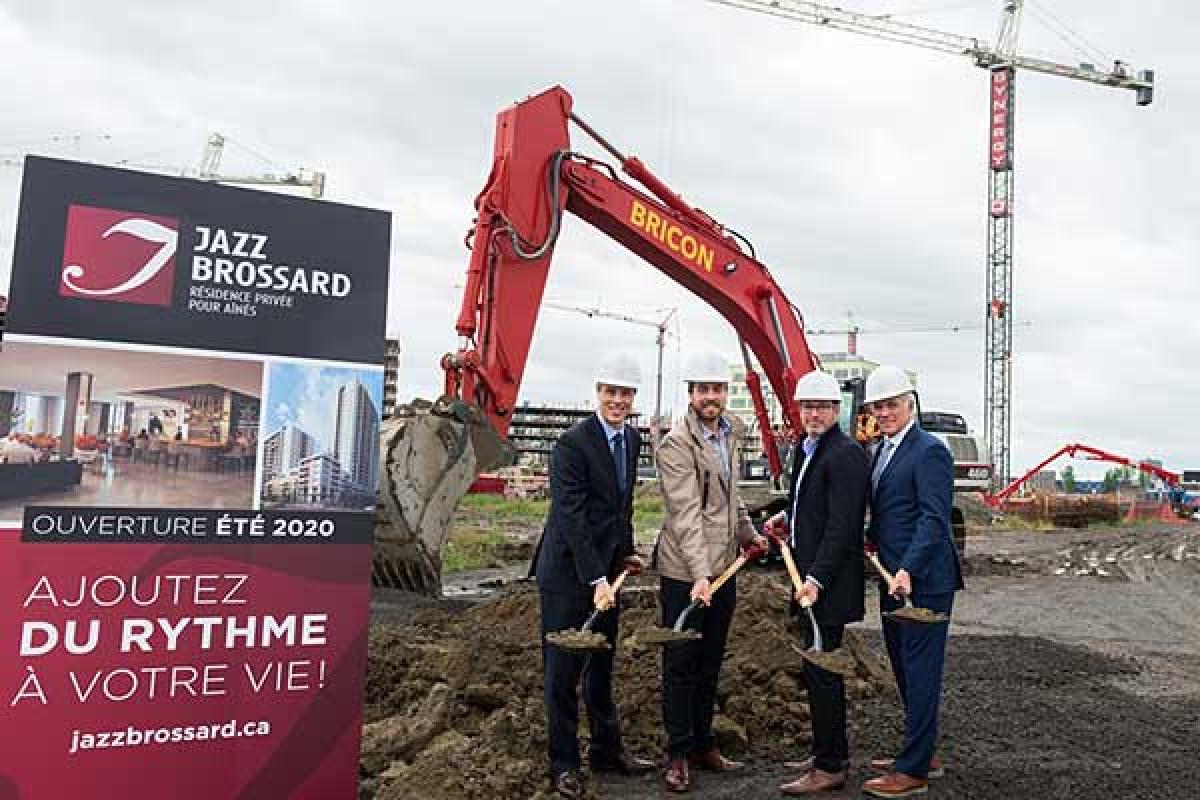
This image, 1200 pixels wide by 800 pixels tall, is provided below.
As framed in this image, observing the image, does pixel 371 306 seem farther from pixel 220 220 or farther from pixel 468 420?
pixel 468 420

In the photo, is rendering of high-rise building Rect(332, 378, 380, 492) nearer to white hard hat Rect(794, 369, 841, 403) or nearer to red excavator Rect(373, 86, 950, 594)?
white hard hat Rect(794, 369, 841, 403)

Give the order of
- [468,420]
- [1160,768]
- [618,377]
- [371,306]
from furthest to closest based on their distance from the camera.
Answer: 1. [468,420]
2. [1160,768]
3. [618,377]
4. [371,306]

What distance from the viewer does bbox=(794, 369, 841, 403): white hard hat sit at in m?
4.50

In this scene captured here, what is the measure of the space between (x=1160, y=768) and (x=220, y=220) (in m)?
5.04

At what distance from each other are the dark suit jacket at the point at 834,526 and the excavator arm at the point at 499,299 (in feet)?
12.9

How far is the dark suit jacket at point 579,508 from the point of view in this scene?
4.16 m

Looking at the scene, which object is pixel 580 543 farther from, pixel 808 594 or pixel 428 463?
pixel 428 463

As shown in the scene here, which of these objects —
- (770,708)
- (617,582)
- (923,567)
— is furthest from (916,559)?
(770,708)

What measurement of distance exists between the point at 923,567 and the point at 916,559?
49 millimetres

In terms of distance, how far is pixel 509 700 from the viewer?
521 centimetres

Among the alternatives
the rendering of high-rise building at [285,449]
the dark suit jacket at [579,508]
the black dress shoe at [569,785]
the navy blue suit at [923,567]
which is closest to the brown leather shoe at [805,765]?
the navy blue suit at [923,567]

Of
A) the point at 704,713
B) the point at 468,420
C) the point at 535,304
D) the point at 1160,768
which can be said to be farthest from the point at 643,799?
the point at 535,304

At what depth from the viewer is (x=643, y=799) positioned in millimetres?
4188

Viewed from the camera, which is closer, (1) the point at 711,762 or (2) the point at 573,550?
(2) the point at 573,550
